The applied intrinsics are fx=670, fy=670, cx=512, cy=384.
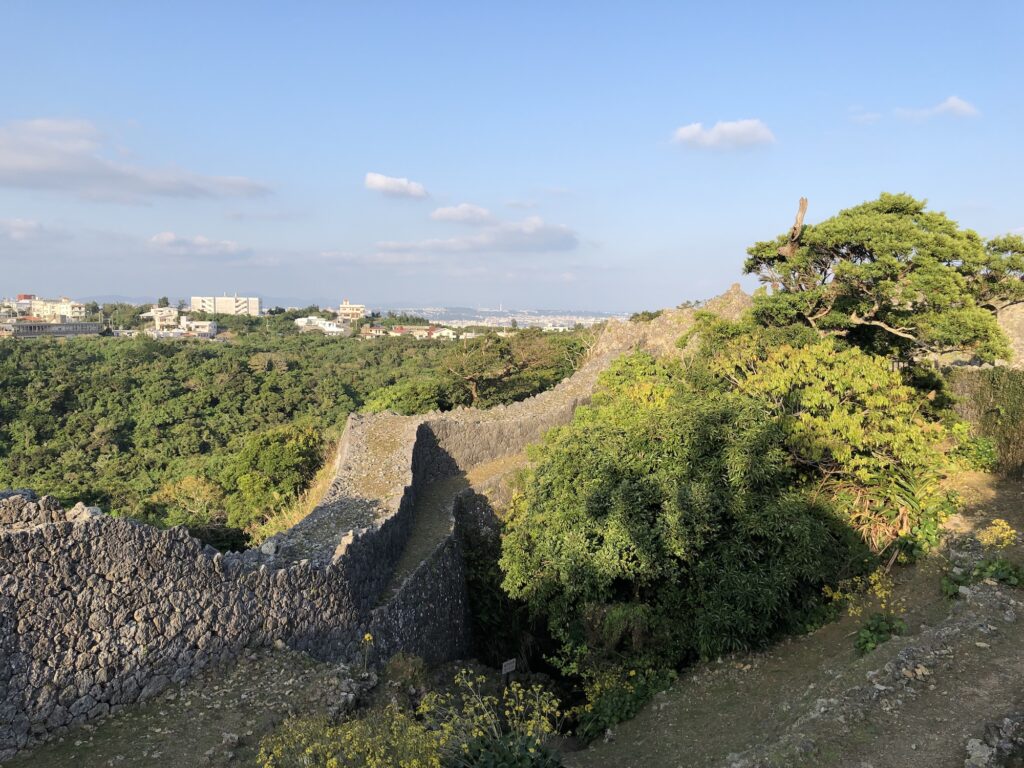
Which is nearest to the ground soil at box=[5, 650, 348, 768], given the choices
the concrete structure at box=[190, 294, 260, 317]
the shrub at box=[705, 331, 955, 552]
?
the shrub at box=[705, 331, 955, 552]

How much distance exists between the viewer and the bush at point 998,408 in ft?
38.1

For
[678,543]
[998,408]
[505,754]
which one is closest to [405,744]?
[505,754]

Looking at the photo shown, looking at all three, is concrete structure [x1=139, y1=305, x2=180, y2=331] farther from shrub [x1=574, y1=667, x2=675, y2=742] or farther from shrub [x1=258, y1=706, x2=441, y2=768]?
shrub [x1=258, y1=706, x2=441, y2=768]

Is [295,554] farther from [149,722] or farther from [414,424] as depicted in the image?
[414,424]

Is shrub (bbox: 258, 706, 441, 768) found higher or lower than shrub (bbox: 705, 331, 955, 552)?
lower

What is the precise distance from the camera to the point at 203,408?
114 feet

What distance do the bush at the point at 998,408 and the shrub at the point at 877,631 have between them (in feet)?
18.1

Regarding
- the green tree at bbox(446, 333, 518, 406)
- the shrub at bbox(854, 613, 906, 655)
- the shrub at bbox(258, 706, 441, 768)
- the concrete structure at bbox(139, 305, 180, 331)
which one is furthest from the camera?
the concrete structure at bbox(139, 305, 180, 331)

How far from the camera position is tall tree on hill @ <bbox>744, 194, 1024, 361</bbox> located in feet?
37.5

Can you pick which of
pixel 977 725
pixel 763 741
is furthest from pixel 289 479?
pixel 977 725

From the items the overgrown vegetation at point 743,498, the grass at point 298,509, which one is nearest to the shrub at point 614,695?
the overgrown vegetation at point 743,498

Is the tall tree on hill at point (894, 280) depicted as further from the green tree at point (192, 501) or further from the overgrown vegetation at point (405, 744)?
the green tree at point (192, 501)

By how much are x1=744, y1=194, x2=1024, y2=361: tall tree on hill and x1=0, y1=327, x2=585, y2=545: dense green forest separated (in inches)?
448

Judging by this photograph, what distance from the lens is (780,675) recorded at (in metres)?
7.86
